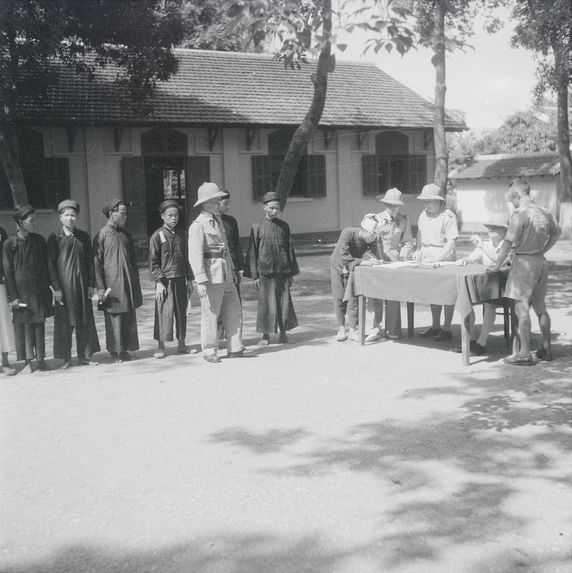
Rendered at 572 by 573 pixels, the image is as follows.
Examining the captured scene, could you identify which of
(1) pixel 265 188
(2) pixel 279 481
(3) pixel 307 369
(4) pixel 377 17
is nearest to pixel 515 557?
(2) pixel 279 481

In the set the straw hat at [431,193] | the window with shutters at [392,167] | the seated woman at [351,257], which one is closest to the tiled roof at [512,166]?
the window with shutters at [392,167]

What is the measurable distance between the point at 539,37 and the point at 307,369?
47.4 feet

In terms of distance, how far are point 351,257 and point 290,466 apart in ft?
15.3

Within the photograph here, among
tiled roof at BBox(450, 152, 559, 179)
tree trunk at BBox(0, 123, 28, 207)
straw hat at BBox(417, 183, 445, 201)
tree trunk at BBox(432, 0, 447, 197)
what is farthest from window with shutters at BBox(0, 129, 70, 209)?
tiled roof at BBox(450, 152, 559, 179)

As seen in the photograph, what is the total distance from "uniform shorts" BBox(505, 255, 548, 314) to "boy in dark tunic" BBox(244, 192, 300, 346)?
262 cm

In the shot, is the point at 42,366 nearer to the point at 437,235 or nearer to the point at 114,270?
the point at 114,270

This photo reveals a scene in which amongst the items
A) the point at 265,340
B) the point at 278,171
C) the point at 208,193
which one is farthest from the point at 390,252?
the point at 278,171

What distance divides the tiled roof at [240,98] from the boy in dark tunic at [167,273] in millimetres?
11518

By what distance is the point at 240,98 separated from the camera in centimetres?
2420

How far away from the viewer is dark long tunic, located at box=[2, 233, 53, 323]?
838 centimetres

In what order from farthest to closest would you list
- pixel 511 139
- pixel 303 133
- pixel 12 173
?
pixel 511 139 < pixel 12 173 < pixel 303 133

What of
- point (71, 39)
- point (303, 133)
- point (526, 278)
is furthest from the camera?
point (71, 39)

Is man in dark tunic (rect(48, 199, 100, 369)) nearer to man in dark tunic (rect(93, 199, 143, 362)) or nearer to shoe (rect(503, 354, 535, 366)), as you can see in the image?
man in dark tunic (rect(93, 199, 143, 362))

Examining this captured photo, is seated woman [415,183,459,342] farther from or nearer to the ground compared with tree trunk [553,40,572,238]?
nearer to the ground
